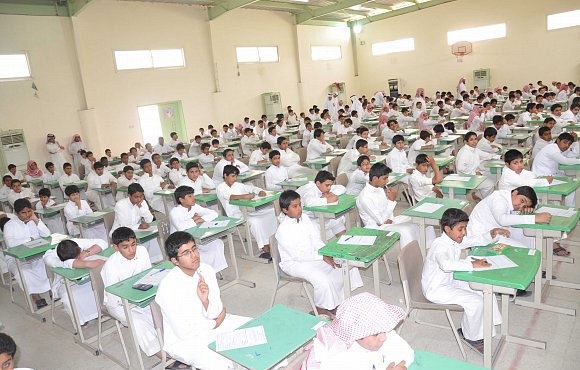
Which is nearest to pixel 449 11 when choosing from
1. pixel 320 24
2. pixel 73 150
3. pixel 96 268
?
pixel 320 24

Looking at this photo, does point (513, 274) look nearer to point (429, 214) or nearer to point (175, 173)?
point (429, 214)

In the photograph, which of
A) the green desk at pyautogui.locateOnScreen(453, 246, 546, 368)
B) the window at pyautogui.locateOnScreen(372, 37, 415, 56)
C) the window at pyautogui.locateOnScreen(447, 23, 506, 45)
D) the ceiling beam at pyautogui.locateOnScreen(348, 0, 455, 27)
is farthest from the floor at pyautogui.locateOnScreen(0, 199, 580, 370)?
the window at pyautogui.locateOnScreen(372, 37, 415, 56)

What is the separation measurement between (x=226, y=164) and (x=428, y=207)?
4646 millimetres

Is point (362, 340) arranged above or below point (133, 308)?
above

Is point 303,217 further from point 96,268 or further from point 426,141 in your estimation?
point 426,141

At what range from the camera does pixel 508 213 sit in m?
4.20

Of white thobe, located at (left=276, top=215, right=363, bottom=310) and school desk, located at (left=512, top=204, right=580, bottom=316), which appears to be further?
white thobe, located at (left=276, top=215, right=363, bottom=310)

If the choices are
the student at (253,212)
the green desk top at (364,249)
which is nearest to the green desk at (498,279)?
the green desk top at (364,249)

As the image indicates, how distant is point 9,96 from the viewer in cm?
1154

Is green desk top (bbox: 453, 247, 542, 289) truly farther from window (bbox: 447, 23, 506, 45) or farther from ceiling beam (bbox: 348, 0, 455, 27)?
ceiling beam (bbox: 348, 0, 455, 27)

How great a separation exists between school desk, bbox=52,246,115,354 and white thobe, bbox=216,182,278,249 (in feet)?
6.94

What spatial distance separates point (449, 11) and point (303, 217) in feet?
61.2

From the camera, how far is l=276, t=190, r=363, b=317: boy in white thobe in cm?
418

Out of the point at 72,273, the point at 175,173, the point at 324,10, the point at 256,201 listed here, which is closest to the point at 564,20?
the point at 324,10
